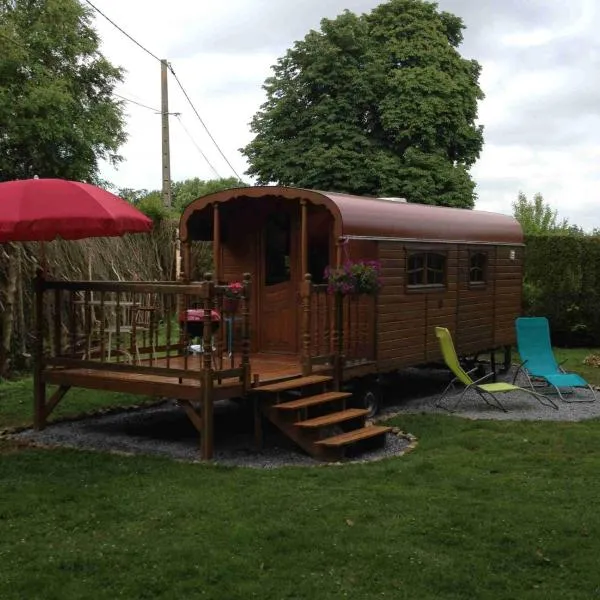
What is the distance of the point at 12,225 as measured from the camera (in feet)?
→ 21.5

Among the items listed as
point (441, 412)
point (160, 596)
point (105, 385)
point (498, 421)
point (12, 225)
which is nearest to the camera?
point (160, 596)

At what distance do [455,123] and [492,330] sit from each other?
1561 centimetres

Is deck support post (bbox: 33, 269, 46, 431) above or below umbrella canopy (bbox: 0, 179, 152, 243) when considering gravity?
below

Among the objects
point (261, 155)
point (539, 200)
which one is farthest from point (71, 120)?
point (539, 200)

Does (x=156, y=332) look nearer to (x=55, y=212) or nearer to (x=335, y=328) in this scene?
(x=335, y=328)

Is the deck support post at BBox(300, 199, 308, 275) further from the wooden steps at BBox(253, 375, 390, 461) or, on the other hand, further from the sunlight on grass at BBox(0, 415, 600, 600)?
the sunlight on grass at BBox(0, 415, 600, 600)

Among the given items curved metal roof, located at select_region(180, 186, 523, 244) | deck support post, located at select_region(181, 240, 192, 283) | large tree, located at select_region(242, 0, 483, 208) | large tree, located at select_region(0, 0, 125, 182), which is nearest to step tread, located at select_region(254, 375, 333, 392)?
curved metal roof, located at select_region(180, 186, 523, 244)

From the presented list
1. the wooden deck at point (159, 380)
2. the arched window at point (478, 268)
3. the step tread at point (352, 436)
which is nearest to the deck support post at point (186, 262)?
the wooden deck at point (159, 380)

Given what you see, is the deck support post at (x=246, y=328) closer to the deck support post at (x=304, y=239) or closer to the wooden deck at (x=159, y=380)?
the wooden deck at (x=159, y=380)

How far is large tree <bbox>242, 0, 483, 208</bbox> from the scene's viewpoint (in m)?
25.8

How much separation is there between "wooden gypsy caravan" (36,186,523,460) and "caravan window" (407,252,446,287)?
2cm

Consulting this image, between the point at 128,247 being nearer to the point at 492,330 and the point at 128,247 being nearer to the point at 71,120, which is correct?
the point at 492,330

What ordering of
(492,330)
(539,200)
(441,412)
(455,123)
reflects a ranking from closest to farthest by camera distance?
(441,412) → (492,330) → (455,123) → (539,200)

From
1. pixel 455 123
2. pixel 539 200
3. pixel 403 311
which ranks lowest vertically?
pixel 403 311
